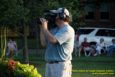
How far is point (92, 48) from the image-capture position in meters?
29.9

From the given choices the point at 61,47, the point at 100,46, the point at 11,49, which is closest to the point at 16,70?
the point at 61,47

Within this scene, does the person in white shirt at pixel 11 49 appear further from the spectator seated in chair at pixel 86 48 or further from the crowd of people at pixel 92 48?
the spectator seated in chair at pixel 86 48

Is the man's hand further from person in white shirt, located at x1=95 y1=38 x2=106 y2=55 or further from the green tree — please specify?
person in white shirt, located at x1=95 y1=38 x2=106 y2=55

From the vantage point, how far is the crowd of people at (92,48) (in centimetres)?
2945

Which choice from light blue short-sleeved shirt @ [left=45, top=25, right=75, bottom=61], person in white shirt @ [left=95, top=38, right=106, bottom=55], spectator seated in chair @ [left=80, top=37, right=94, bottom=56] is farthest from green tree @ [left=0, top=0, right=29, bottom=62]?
light blue short-sleeved shirt @ [left=45, top=25, right=75, bottom=61]

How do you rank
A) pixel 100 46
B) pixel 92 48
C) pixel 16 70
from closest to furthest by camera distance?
1. pixel 16 70
2. pixel 92 48
3. pixel 100 46

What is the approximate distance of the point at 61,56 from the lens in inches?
326

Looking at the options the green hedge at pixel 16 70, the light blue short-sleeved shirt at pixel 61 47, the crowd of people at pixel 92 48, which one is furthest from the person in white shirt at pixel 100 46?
the light blue short-sleeved shirt at pixel 61 47

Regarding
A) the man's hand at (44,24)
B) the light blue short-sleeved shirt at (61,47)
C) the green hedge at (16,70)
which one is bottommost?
the green hedge at (16,70)

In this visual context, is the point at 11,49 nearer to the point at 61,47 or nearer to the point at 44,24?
the point at 61,47

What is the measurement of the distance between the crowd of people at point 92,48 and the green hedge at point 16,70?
1812 centimetres

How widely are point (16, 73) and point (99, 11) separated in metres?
36.5

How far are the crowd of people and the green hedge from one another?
18123mm

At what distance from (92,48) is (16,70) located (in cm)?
1953
